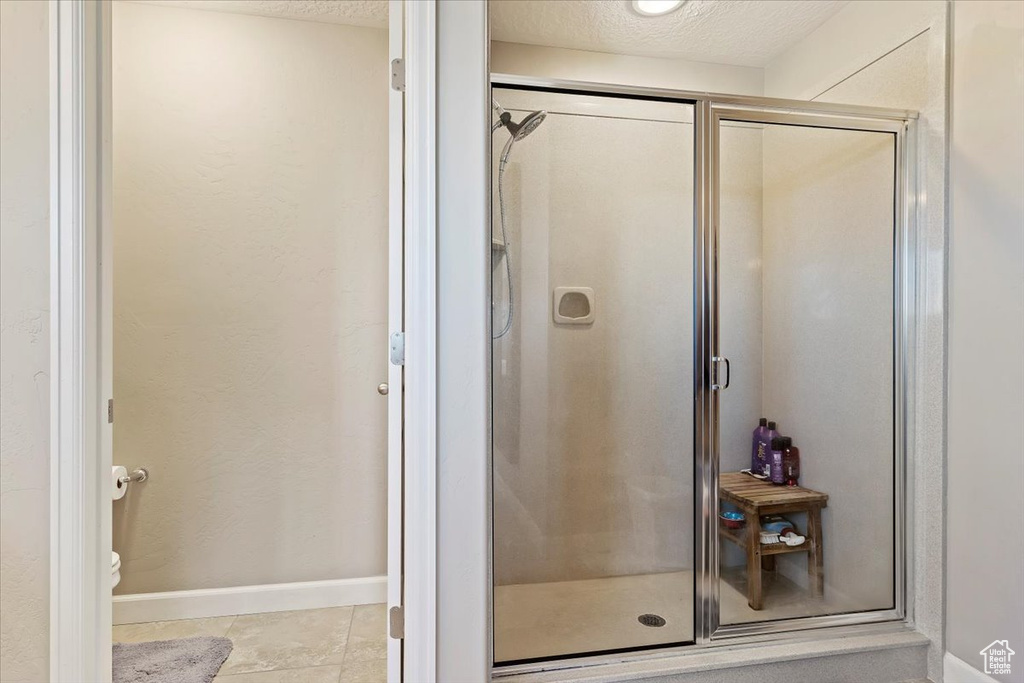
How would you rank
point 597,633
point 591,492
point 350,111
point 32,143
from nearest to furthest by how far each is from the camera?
point 32,143, point 597,633, point 591,492, point 350,111

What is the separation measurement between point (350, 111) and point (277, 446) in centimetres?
145

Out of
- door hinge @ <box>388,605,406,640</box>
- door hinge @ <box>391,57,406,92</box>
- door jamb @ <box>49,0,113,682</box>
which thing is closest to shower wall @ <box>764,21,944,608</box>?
door hinge @ <box>391,57,406,92</box>

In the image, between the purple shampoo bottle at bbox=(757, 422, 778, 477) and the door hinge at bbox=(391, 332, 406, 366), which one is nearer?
the door hinge at bbox=(391, 332, 406, 366)

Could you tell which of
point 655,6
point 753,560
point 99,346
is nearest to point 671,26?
point 655,6

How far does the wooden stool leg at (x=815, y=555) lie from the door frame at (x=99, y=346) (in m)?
1.35

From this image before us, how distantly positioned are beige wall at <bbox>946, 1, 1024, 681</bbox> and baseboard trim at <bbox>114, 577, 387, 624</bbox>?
2.08 metres

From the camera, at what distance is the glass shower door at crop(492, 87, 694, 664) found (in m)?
1.60

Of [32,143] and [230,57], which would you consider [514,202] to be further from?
[230,57]

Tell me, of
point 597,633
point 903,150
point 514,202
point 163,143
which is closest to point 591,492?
point 597,633

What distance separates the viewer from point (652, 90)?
5.31 ft

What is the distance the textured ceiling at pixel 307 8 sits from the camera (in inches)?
79.6

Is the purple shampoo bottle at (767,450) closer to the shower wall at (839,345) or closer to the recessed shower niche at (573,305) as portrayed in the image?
the shower wall at (839,345)

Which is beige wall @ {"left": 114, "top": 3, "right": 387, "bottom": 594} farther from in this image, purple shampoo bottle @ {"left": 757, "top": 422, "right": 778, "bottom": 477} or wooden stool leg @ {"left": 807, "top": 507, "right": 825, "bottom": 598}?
wooden stool leg @ {"left": 807, "top": 507, "right": 825, "bottom": 598}

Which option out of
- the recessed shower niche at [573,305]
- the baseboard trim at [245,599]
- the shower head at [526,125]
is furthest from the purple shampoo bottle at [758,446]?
the baseboard trim at [245,599]
